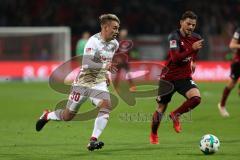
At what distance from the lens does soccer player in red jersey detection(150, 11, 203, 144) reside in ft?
32.9

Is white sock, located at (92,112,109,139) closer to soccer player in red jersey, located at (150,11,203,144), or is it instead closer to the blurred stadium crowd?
soccer player in red jersey, located at (150,11,203,144)

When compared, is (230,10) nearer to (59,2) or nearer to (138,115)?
(59,2)

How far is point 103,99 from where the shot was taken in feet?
31.6

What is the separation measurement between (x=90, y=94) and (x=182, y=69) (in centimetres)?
163

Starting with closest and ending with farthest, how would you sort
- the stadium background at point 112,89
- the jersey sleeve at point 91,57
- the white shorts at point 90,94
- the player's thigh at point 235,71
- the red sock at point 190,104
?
1. the jersey sleeve at point 91,57
2. the white shorts at point 90,94
3. the stadium background at point 112,89
4. the red sock at point 190,104
5. the player's thigh at point 235,71

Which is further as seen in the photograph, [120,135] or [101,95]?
[120,135]

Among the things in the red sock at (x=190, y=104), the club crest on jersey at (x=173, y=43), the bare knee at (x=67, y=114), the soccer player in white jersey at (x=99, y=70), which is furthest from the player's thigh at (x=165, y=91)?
the bare knee at (x=67, y=114)

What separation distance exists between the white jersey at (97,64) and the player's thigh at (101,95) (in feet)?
0.30

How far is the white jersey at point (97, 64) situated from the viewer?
9633mm

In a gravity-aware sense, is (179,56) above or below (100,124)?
above

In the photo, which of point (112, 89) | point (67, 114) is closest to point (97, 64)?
point (67, 114)

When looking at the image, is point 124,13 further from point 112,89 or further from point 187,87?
point 187,87

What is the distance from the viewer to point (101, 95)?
9641 millimetres

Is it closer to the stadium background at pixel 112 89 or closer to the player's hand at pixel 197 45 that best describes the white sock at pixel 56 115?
the stadium background at pixel 112 89
